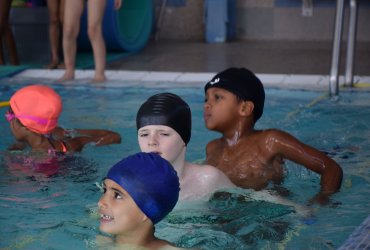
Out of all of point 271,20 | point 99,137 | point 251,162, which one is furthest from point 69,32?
point 271,20

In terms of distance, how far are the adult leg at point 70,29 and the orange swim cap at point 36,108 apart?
9.66 feet

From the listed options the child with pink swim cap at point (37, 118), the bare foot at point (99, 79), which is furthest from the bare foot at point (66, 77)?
the child with pink swim cap at point (37, 118)

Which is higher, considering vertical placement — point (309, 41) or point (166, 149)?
point (166, 149)

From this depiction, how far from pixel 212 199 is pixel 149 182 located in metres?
1.06

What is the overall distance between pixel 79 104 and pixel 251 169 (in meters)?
3.37

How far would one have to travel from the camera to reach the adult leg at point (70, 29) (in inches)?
315

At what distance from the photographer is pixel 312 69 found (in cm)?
888

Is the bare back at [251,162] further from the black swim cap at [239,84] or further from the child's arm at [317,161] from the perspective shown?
the black swim cap at [239,84]

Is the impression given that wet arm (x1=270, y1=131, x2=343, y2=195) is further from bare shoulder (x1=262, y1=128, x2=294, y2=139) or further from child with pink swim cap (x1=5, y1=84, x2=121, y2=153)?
child with pink swim cap (x1=5, y1=84, x2=121, y2=153)

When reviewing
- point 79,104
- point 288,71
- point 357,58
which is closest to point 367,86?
point 288,71

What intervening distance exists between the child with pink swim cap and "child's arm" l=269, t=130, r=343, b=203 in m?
1.66

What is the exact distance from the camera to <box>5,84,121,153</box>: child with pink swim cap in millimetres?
5094

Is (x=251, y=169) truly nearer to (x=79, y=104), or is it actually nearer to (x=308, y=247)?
(x=308, y=247)

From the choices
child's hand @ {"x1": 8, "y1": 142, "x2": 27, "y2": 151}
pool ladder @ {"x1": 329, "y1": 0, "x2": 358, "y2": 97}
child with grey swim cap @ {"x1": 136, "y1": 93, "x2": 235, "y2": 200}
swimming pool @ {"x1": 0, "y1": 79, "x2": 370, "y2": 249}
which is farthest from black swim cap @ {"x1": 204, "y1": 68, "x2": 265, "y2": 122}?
pool ladder @ {"x1": 329, "y1": 0, "x2": 358, "y2": 97}
